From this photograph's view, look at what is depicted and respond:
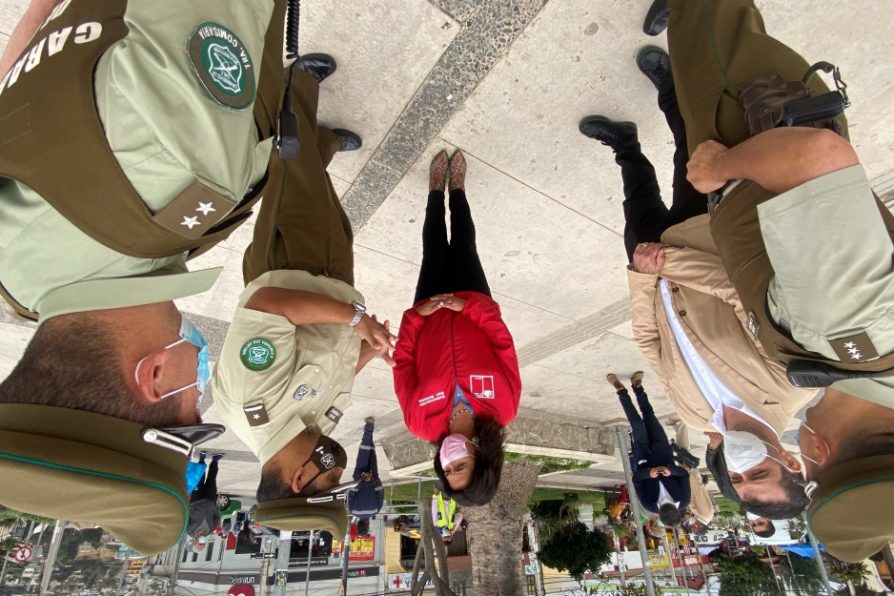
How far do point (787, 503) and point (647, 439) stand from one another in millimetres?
2330

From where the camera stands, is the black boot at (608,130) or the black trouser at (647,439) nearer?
the black boot at (608,130)

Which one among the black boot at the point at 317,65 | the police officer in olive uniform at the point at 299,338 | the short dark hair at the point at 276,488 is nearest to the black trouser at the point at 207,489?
the short dark hair at the point at 276,488

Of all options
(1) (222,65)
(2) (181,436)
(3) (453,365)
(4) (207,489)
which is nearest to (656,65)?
(3) (453,365)

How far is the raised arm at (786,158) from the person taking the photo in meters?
0.88

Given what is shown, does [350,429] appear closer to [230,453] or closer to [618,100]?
[230,453]

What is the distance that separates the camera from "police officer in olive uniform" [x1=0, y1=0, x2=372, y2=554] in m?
0.64

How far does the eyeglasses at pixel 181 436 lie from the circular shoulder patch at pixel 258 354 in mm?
955

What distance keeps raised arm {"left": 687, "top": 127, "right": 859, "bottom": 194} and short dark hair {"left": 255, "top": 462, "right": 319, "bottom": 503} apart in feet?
6.48

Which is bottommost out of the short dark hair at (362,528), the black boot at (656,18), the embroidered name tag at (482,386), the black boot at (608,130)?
the short dark hair at (362,528)

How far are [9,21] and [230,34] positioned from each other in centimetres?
145

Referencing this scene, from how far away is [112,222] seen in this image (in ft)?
2.21

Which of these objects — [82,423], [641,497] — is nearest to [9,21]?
[82,423]

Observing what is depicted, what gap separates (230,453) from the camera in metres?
6.83

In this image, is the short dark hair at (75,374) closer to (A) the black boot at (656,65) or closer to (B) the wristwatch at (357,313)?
(B) the wristwatch at (357,313)
